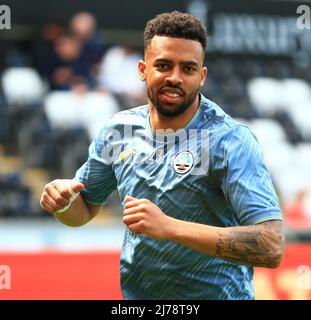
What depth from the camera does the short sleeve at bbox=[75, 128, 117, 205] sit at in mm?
4793

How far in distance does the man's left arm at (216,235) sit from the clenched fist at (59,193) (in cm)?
52

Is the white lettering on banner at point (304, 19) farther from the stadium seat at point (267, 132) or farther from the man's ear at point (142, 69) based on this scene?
the man's ear at point (142, 69)

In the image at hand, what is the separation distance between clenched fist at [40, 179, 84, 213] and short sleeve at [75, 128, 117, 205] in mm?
380

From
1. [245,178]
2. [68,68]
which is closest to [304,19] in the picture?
[245,178]

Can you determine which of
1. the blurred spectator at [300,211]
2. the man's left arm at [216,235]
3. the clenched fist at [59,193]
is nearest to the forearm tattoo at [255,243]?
the man's left arm at [216,235]

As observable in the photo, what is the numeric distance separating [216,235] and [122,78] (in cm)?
937

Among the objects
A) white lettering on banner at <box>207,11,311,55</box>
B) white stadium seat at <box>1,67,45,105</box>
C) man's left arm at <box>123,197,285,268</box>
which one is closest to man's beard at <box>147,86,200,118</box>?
man's left arm at <box>123,197,285,268</box>

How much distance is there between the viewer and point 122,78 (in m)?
13.2

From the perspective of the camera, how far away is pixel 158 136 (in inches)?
177

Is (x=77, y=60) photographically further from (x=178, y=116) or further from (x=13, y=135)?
(x=178, y=116)

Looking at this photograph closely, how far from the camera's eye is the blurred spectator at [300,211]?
1080 centimetres

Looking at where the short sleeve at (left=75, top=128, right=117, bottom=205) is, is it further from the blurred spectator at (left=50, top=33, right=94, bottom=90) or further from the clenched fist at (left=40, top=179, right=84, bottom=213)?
the blurred spectator at (left=50, top=33, right=94, bottom=90)
